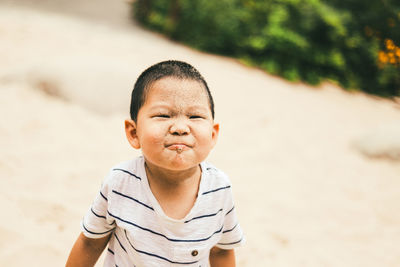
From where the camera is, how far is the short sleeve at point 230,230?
1501mm

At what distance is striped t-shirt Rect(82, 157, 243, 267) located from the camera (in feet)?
4.46

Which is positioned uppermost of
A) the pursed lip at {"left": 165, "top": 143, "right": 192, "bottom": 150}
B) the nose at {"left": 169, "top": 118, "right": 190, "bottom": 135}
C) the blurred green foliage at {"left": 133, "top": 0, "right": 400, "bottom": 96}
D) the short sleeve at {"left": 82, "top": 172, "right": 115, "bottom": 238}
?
the blurred green foliage at {"left": 133, "top": 0, "right": 400, "bottom": 96}

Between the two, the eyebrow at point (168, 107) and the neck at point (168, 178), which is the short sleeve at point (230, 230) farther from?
the eyebrow at point (168, 107)

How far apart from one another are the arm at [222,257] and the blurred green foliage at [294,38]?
8.20 m

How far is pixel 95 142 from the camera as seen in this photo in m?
4.12

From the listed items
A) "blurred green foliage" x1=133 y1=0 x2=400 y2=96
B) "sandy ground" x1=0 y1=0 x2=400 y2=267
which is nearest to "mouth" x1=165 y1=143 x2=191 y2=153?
"sandy ground" x1=0 y1=0 x2=400 y2=267

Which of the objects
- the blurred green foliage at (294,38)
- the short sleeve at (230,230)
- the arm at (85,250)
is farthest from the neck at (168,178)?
the blurred green foliage at (294,38)

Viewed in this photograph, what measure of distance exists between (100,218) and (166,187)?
33 centimetres

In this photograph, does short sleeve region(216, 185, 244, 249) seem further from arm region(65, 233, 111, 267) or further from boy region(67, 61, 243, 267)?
arm region(65, 233, 111, 267)

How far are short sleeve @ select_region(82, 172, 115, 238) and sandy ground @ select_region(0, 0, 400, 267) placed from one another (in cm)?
95

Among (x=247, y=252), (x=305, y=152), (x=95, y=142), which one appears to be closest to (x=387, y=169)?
(x=305, y=152)

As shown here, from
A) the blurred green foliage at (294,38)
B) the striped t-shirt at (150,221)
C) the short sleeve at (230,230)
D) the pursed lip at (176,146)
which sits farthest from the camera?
the blurred green foliage at (294,38)

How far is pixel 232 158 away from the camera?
4496 millimetres

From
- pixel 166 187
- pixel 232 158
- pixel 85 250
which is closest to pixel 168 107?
pixel 166 187
